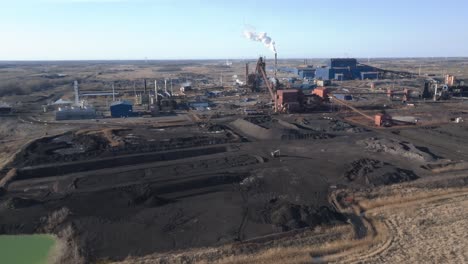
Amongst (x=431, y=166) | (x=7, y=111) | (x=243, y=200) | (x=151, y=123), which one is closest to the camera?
(x=243, y=200)

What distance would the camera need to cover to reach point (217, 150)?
30141mm

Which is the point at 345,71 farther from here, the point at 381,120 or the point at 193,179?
the point at 193,179

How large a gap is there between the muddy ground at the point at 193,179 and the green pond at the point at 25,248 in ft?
1.79

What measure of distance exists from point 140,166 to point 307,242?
14.4 meters

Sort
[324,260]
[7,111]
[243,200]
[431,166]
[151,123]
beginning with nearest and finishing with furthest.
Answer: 1. [324,260]
2. [243,200]
3. [431,166]
4. [151,123]
5. [7,111]

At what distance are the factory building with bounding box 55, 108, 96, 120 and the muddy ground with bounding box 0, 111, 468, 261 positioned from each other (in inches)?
365

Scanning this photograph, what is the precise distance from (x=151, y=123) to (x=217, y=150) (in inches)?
583

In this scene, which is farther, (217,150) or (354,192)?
(217,150)

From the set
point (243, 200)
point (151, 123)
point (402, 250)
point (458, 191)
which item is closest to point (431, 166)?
point (458, 191)

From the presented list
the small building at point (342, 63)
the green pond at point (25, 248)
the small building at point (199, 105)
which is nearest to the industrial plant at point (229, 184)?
the green pond at point (25, 248)

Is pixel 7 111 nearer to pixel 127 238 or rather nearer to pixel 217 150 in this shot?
pixel 217 150

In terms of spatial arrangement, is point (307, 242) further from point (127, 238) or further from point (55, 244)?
point (55, 244)

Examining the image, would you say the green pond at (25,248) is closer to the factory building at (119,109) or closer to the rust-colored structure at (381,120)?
the factory building at (119,109)

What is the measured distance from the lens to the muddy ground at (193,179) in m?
17.0
